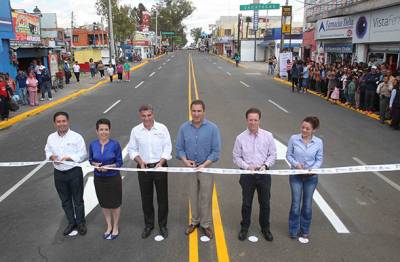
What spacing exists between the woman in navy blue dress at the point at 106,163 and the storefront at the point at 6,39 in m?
15.0

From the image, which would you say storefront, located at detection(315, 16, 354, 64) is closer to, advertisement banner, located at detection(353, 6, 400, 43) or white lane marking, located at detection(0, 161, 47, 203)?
advertisement banner, located at detection(353, 6, 400, 43)

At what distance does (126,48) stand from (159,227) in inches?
2349

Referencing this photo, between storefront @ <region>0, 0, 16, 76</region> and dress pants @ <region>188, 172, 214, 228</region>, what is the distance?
51.3 ft

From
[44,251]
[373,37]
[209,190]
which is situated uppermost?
[373,37]

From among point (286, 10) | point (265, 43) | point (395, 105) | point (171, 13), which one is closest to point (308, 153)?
point (395, 105)

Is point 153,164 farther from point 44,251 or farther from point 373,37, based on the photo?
point 373,37

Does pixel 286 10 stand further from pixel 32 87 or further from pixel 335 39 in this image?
pixel 32 87

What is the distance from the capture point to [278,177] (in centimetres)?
782

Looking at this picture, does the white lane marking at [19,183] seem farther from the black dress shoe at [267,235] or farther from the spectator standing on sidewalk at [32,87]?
the spectator standing on sidewalk at [32,87]

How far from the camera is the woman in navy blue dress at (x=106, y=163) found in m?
5.04

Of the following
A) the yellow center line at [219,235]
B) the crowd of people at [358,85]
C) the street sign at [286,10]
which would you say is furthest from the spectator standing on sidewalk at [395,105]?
the street sign at [286,10]

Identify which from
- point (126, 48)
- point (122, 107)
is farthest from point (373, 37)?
point (126, 48)

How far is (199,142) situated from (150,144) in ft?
2.19

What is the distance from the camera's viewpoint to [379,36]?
20.5 metres
